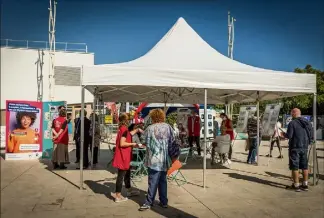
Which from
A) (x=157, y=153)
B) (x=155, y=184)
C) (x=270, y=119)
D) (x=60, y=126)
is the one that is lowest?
(x=155, y=184)

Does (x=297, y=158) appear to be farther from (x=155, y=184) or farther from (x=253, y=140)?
(x=253, y=140)

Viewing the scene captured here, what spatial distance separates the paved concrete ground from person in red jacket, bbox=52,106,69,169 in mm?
434

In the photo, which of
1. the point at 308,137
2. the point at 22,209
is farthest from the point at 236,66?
the point at 22,209

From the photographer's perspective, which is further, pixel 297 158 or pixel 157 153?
pixel 297 158

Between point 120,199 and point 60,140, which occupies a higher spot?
point 60,140

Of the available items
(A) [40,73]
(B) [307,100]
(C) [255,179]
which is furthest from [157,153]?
(B) [307,100]

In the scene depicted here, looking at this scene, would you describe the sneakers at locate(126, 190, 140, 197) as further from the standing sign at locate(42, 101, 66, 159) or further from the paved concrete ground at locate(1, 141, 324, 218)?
the standing sign at locate(42, 101, 66, 159)

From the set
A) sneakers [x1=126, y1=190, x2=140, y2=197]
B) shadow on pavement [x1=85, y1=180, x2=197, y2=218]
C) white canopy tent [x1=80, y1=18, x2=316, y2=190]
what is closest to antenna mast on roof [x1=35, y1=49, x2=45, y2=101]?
white canopy tent [x1=80, y1=18, x2=316, y2=190]

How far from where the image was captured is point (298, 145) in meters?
6.18

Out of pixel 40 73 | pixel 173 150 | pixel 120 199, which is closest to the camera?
pixel 173 150

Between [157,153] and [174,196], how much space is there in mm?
1333

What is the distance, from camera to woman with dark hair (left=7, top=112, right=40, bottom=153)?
10.1 metres

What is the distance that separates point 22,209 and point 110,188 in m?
1.85

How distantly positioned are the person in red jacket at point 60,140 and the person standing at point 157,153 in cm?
439
